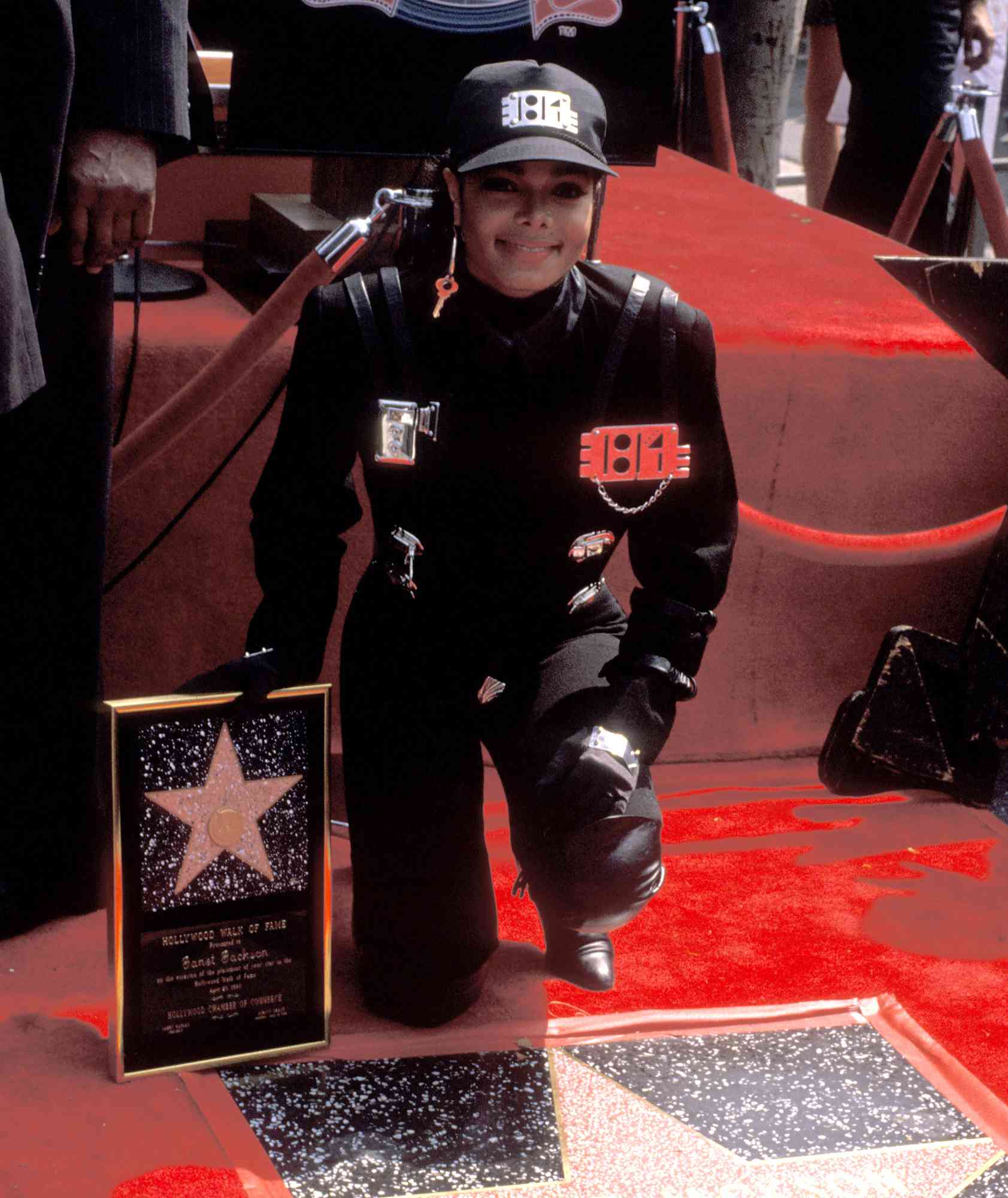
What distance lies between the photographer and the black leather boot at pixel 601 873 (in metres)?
1.74

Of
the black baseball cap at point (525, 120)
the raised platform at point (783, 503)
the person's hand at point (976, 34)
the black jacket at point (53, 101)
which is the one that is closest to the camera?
the black jacket at point (53, 101)

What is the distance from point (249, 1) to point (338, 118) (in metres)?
0.22

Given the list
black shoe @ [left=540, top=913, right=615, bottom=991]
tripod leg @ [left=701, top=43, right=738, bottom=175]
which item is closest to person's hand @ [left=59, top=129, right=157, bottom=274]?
black shoe @ [left=540, top=913, right=615, bottom=991]

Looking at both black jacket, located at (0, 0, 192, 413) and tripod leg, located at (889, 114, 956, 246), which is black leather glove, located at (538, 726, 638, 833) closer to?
black jacket, located at (0, 0, 192, 413)

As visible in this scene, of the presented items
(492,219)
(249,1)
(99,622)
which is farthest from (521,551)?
(249,1)

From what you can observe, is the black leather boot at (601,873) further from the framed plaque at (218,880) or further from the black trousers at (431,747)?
the framed plaque at (218,880)

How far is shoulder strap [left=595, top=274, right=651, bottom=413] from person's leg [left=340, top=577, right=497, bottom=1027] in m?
0.34

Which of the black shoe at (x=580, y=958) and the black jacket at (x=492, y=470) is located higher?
the black jacket at (x=492, y=470)

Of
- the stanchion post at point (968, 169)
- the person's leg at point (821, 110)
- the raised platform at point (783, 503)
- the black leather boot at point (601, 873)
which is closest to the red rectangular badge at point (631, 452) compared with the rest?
the black leather boot at point (601, 873)

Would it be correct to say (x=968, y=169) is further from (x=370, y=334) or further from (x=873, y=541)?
(x=370, y=334)

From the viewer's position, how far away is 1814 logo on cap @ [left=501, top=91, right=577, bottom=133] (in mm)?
1629

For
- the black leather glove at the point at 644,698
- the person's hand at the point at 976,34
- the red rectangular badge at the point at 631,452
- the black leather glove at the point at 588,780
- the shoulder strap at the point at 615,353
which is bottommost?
the black leather glove at the point at 588,780

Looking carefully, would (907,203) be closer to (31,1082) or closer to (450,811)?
(450,811)

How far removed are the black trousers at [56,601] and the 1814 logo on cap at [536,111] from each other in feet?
1.83
